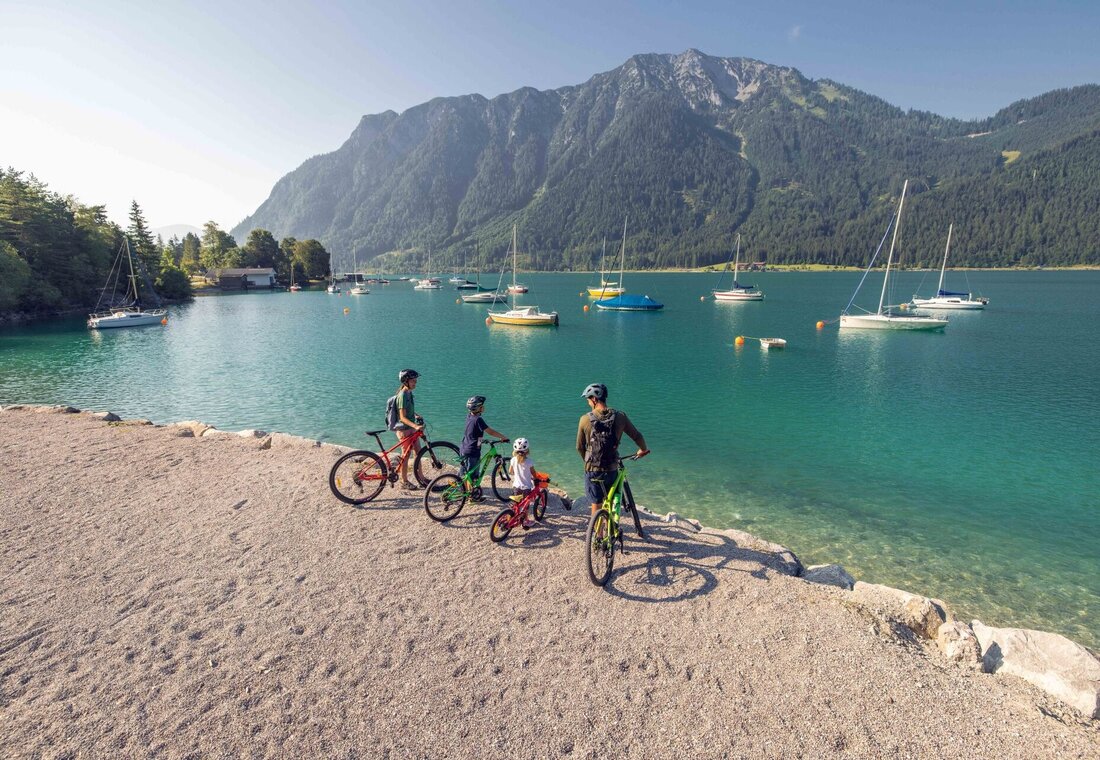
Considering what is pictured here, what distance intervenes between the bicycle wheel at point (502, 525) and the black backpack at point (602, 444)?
2.38 metres

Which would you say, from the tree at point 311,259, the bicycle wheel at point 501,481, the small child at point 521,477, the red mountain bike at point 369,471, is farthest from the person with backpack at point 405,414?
the tree at point 311,259

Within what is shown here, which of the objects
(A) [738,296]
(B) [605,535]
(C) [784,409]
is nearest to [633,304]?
(A) [738,296]

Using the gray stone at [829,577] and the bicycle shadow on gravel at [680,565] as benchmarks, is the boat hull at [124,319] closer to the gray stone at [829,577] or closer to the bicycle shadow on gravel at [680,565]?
the bicycle shadow on gravel at [680,565]

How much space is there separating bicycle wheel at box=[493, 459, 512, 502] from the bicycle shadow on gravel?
3.30 meters

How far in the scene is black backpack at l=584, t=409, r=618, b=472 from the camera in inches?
337

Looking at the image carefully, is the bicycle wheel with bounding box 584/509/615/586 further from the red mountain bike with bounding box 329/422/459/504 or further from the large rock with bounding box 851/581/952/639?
the red mountain bike with bounding box 329/422/459/504

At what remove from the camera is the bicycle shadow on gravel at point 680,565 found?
28.2ft

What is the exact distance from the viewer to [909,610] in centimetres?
816

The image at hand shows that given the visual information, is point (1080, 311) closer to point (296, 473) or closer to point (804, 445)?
point (804, 445)

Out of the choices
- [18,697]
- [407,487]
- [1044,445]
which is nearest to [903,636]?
[407,487]

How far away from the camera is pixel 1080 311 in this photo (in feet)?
269

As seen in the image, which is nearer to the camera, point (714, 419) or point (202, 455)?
point (202, 455)

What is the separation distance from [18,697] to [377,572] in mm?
4518

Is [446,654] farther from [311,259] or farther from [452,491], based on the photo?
[311,259]
